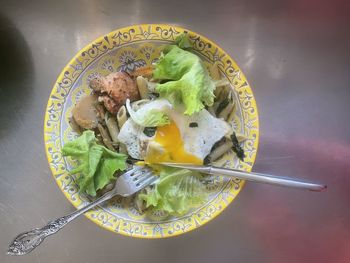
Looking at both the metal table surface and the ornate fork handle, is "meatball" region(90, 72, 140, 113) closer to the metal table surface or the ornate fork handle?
the metal table surface

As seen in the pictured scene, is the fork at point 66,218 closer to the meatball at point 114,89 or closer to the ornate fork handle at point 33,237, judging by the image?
the ornate fork handle at point 33,237

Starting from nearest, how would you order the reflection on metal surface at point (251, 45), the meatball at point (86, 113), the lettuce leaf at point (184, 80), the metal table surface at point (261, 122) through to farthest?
the lettuce leaf at point (184, 80) → the meatball at point (86, 113) → the metal table surface at point (261, 122) → the reflection on metal surface at point (251, 45)

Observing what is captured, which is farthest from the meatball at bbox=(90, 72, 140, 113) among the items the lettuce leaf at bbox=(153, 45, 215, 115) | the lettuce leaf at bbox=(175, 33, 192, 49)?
the lettuce leaf at bbox=(175, 33, 192, 49)

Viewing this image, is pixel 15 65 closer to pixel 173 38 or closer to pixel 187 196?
pixel 173 38

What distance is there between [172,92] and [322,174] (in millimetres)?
753

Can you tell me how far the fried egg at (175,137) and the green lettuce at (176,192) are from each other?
53 millimetres

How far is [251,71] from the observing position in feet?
5.55

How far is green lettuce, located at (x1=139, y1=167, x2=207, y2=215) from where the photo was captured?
137cm

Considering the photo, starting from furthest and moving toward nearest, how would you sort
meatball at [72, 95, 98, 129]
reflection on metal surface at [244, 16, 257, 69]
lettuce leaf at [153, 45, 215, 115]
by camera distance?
1. reflection on metal surface at [244, 16, 257, 69]
2. meatball at [72, 95, 98, 129]
3. lettuce leaf at [153, 45, 215, 115]

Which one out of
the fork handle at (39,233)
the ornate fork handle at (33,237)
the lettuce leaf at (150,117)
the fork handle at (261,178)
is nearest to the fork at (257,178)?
the fork handle at (261,178)

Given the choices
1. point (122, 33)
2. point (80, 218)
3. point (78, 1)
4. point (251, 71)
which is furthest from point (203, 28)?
point (80, 218)

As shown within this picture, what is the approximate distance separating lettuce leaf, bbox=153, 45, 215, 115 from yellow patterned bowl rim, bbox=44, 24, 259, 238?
0.32ft

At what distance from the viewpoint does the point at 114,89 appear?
1.44m

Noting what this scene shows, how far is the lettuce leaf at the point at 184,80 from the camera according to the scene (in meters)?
1.32
